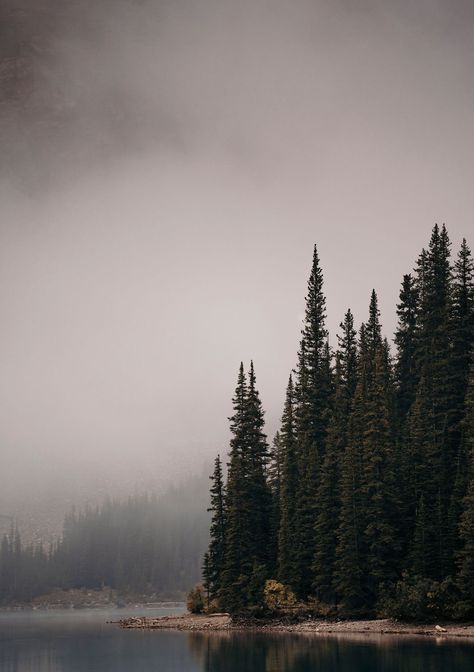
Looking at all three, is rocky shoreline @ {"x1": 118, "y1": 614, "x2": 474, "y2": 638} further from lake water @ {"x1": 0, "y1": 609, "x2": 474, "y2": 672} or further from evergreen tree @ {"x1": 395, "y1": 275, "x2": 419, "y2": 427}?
evergreen tree @ {"x1": 395, "y1": 275, "x2": 419, "y2": 427}

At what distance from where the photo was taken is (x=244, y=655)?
65.8 meters

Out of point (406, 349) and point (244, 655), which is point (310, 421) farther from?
point (244, 655)

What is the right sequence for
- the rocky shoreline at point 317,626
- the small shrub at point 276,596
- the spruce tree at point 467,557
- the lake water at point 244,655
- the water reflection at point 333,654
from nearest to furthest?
the water reflection at point 333,654
the lake water at point 244,655
the spruce tree at point 467,557
the rocky shoreline at point 317,626
the small shrub at point 276,596

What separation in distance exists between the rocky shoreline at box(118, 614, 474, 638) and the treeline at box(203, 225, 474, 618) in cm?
168

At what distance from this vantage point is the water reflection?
178 ft

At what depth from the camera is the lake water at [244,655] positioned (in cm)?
5597

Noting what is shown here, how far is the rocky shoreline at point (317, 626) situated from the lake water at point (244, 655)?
16.3 ft

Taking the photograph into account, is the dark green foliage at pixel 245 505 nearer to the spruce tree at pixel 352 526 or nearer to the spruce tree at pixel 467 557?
the spruce tree at pixel 352 526

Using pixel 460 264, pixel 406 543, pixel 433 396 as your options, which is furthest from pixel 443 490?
pixel 460 264

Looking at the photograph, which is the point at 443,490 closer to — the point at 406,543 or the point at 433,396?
the point at 406,543

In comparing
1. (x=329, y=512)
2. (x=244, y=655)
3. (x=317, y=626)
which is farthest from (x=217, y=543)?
(x=244, y=655)

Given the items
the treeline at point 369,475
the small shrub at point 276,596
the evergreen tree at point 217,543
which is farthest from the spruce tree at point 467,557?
the evergreen tree at point 217,543

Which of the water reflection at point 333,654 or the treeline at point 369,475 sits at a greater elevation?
the treeline at point 369,475

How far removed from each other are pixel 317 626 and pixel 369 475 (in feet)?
56.6
